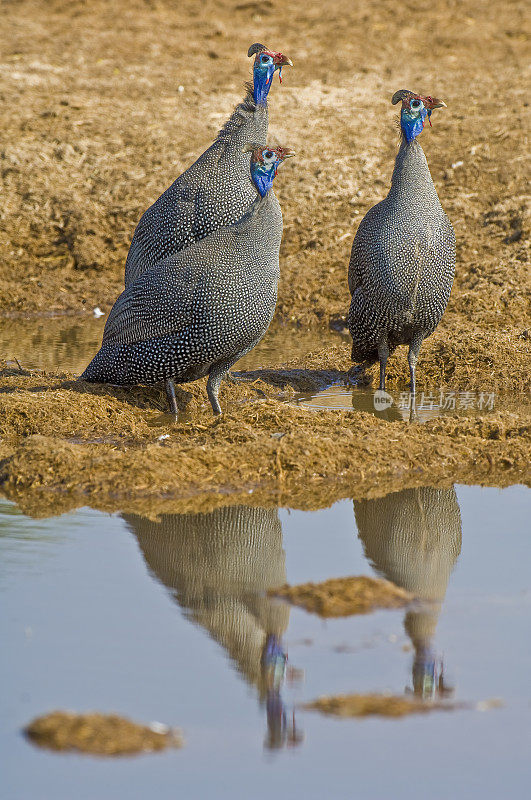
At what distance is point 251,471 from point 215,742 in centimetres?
266

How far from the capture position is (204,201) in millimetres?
7609

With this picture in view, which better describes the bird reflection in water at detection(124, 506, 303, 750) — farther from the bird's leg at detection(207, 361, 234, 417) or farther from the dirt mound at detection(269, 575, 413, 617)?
the bird's leg at detection(207, 361, 234, 417)

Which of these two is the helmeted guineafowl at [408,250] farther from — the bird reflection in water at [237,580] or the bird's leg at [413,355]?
the bird reflection in water at [237,580]

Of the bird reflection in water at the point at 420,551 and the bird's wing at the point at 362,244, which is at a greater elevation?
the bird's wing at the point at 362,244

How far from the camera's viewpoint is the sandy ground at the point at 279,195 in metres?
5.91

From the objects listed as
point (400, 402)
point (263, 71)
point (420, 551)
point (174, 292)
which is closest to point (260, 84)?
point (263, 71)

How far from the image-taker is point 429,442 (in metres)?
6.20

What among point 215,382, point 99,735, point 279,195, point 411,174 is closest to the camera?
point 99,735

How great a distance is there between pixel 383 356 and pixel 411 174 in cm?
128

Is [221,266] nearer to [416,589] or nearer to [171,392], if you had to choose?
[171,392]

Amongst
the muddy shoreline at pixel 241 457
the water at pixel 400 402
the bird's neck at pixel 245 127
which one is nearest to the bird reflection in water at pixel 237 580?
the muddy shoreline at pixel 241 457

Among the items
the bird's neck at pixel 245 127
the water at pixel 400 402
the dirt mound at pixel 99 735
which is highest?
the bird's neck at pixel 245 127

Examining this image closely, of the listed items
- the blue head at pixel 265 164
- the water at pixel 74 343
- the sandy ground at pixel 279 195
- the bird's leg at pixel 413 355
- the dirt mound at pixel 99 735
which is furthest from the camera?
the water at pixel 74 343

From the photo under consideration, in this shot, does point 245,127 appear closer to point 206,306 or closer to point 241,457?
point 206,306
